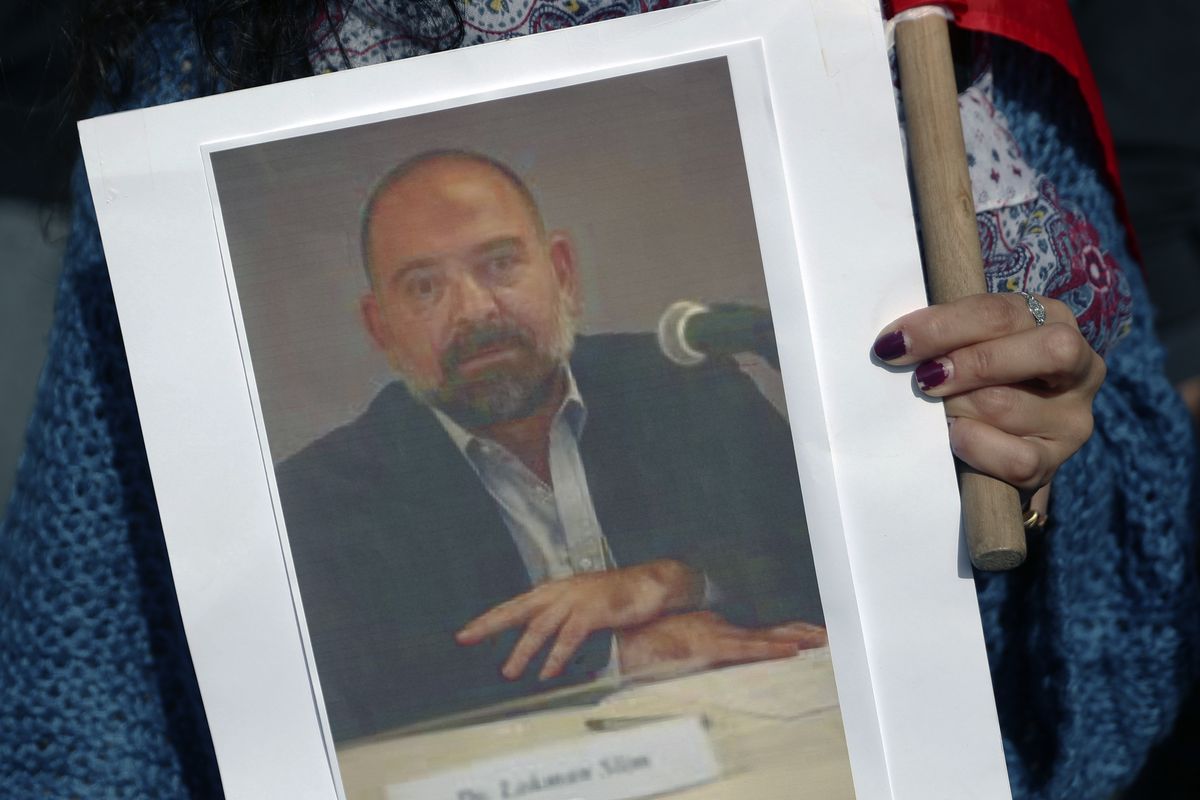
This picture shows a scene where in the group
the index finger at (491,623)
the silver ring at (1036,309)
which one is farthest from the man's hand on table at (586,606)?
the silver ring at (1036,309)

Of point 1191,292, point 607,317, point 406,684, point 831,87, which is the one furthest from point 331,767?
point 1191,292

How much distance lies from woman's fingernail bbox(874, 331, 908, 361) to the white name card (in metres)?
0.21

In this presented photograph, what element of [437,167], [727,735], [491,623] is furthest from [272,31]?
[727,735]

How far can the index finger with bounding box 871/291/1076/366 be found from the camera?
0.48 meters

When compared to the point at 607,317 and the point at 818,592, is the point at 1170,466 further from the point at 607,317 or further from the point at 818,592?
the point at 607,317

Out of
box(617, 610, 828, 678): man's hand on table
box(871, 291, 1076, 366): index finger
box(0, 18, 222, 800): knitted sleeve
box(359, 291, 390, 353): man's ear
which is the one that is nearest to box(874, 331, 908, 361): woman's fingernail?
box(871, 291, 1076, 366): index finger

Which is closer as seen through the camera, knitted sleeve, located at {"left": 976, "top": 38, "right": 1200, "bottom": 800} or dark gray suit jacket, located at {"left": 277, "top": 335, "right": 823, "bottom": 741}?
dark gray suit jacket, located at {"left": 277, "top": 335, "right": 823, "bottom": 741}

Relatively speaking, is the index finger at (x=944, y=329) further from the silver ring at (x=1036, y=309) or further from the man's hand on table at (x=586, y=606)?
the man's hand on table at (x=586, y=606)

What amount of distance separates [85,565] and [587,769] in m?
0.33

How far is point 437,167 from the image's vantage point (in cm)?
50

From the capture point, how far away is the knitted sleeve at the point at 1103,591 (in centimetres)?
64

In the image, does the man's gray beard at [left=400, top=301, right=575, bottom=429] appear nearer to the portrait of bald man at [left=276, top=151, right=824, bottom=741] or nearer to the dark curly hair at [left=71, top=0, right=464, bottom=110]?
the portrait of bald man at [left=276, top=151, right=824, bottom=741]

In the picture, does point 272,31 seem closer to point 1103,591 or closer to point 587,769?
point 587,769

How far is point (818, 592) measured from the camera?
51 centimetres
